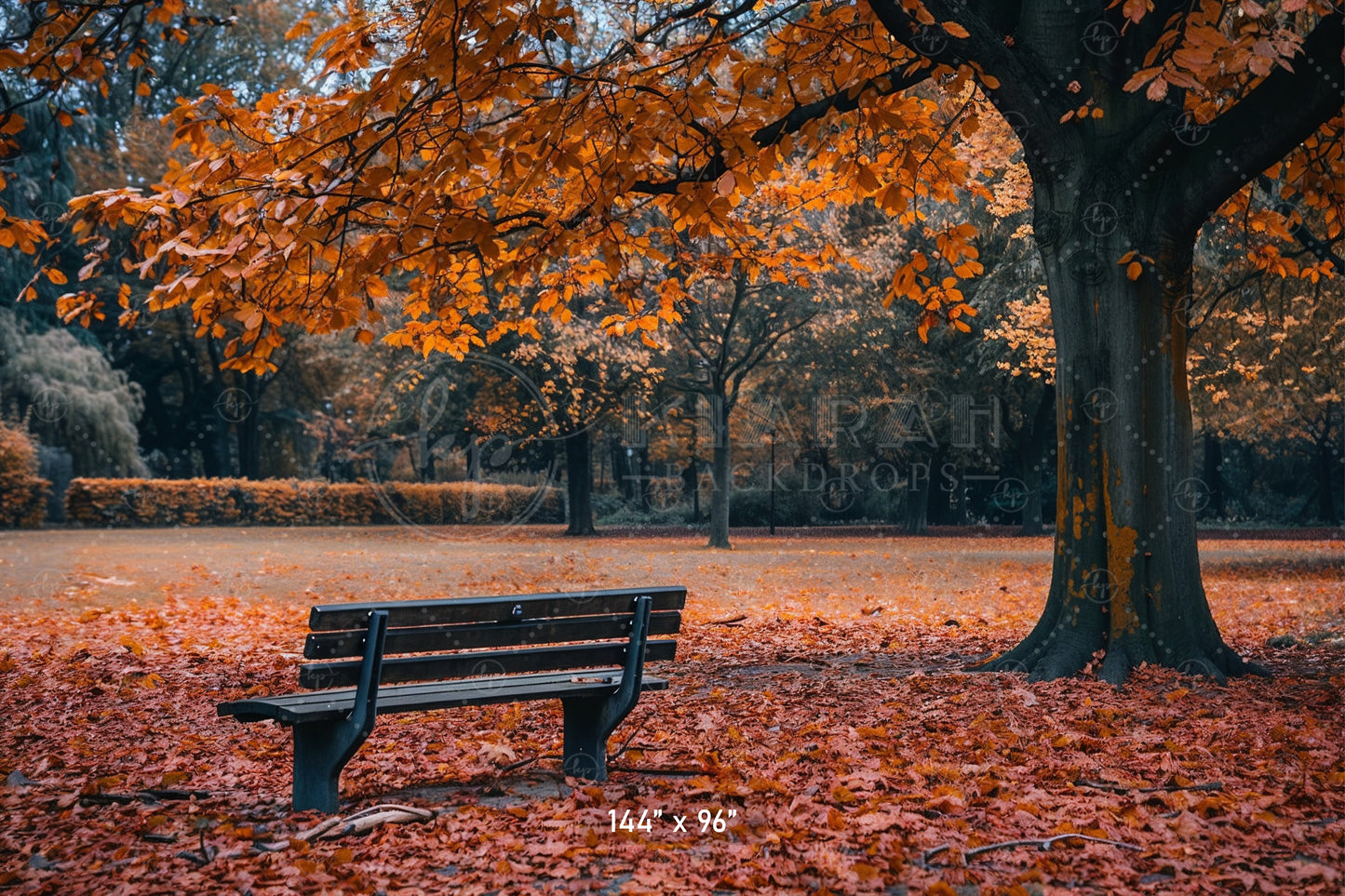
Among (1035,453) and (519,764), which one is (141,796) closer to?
(519,764)

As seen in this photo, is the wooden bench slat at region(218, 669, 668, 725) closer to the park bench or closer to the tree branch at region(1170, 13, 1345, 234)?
the park bench

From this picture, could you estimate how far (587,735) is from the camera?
15.6ft

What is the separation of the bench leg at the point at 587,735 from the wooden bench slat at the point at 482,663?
180 mm

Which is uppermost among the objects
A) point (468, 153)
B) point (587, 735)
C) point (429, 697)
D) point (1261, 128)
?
point (1261, 128)

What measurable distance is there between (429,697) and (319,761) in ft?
1.57

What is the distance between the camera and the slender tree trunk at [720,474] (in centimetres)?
2277

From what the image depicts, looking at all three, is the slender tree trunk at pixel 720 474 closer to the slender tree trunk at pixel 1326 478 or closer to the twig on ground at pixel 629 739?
the twig on ground at pixel 629 739

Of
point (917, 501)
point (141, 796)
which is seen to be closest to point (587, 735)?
point (141, 796)

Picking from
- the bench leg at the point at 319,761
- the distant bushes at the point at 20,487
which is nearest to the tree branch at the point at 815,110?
the bench leg at the point at 319,761

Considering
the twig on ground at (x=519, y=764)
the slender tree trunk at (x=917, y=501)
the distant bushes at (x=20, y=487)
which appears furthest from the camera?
the slender tree trunk at (x=917, y=501)

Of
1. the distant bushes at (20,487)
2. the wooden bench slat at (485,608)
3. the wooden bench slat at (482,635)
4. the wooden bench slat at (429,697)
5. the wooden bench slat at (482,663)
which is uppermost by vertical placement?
the distant bushes at (20,487)

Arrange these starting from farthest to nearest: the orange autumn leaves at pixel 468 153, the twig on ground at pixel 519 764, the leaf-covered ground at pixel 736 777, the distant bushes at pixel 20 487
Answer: the distant bushes at pixel 20 487 → the orange autumn leaves at pixel 468 153 → the twig on ground at pixel 519 764 → the leaf-covered ground at pixel 736 777

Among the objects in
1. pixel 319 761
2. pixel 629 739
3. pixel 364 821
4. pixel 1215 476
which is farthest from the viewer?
pixel 1215 476

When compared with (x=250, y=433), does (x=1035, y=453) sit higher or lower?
lower
